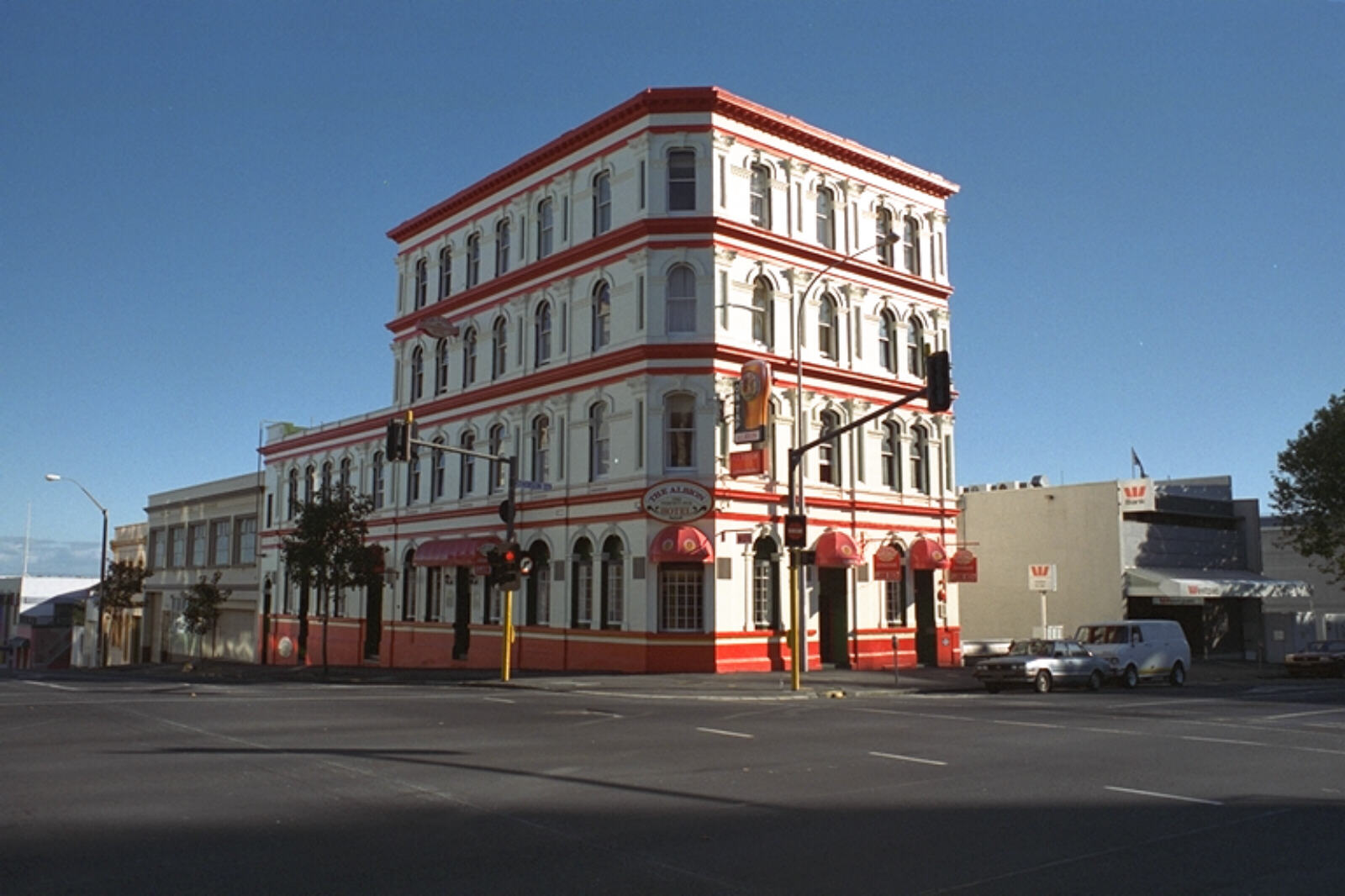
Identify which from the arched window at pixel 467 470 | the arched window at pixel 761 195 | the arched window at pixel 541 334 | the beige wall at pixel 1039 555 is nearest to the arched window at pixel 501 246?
the arched window at pixel 541 334

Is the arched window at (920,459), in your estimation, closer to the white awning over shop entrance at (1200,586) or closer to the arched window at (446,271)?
the white awning over shop entrance at (1200,586)

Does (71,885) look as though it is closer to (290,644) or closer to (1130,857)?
(1130,857)

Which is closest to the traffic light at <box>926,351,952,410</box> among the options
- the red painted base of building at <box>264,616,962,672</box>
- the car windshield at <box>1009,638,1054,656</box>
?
the red painted base of building at <box>264,616,962,672</box>

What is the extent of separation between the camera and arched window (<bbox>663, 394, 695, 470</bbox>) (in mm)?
34125

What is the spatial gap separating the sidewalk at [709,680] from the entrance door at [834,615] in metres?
0.99

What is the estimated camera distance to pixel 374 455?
49.2 metres

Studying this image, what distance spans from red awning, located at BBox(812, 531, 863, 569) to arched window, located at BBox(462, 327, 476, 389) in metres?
15.6

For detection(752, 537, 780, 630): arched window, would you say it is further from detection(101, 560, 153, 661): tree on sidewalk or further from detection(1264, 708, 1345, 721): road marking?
detection(101, 560, 153, 661): tree on sidewalk

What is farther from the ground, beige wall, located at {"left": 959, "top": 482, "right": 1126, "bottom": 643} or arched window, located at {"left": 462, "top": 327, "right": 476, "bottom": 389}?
arched window, located at {"left": 462, "top": 327, "right": 476, "bottom": 389}

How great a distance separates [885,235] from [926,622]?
541 inches

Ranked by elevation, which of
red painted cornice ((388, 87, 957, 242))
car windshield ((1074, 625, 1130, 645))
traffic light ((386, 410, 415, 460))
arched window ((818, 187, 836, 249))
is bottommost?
car windshield ((1074, 625, 1130, 645))

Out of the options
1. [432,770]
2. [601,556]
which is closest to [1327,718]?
[432,770]

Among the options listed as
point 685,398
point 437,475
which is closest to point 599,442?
point 685,398

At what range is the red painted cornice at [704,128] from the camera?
3469 cm
